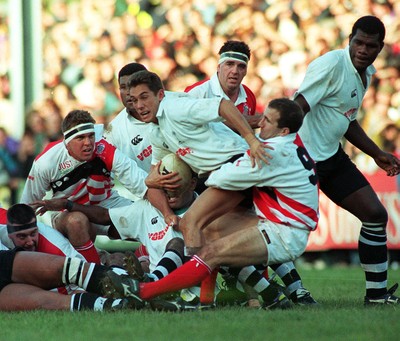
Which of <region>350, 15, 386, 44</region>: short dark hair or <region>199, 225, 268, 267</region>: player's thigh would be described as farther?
<region>350, 15, 386, 44</region>: short dark hair

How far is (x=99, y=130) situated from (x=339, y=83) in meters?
2.41

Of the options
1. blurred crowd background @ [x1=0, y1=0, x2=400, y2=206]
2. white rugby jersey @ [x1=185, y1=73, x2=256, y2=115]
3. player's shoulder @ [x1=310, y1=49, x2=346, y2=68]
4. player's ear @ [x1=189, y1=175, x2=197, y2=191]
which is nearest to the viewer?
player's shoulder @ [x1=310, y1=49, x2=346, y2=68]

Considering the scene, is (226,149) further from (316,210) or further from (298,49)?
(298,49)

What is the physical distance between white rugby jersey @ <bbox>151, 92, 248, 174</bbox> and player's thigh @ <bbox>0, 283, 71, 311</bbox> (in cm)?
150

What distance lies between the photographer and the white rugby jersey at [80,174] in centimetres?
1031

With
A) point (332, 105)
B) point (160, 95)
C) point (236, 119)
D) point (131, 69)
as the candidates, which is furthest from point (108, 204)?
point (236, 119)

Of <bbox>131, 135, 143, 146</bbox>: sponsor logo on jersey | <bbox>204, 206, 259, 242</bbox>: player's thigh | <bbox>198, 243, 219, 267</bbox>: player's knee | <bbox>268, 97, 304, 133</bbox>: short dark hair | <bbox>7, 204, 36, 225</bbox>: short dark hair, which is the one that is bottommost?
<bbox>198, 243, 219, 267</bbox>: player's knee

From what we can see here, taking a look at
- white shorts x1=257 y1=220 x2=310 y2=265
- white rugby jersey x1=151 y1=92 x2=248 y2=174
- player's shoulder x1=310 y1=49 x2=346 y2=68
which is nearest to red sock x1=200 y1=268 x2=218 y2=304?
white shorts x1=257 y1=220 x2=310 y2=265

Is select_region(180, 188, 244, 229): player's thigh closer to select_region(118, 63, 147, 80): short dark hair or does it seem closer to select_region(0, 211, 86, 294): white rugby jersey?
select_region(0, 211, 86, 294): white rugby jersey

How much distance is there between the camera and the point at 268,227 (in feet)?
28.7

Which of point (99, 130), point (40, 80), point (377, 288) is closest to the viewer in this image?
point (377, 288)

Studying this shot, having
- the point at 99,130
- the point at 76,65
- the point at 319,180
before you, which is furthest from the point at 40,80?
the point at 319,180

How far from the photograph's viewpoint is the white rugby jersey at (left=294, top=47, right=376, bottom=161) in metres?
9.61

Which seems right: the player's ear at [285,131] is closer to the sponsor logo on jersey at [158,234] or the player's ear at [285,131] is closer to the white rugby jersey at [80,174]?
the sponsor logo on jersey at [158,234]
